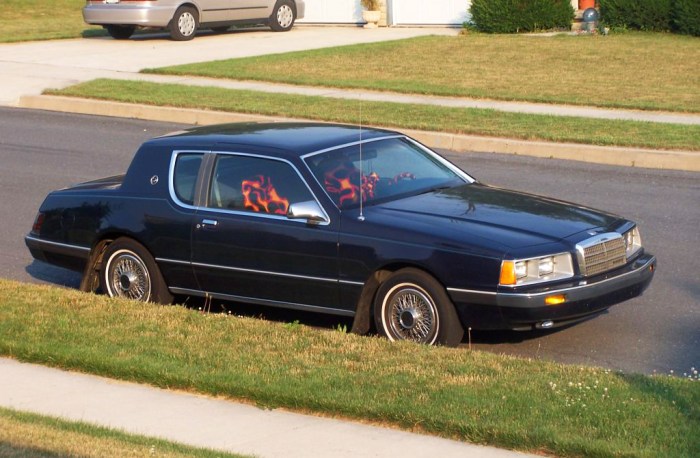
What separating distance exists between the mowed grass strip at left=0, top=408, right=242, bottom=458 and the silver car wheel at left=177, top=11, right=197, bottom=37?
23.1 meters

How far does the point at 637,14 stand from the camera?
89.8ft

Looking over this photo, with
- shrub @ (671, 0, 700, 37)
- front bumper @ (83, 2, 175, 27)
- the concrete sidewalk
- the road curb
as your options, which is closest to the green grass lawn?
front bumper @ (83, 2, 175, 27)

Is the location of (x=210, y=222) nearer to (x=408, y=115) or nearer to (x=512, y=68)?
(x=408, y=115)

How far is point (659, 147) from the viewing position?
49.5 feet

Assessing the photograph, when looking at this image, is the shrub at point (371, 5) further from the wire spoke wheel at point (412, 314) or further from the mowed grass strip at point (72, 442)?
the mowed grass strip at point (72, 442)

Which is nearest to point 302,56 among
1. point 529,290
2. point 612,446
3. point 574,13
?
point 574,13

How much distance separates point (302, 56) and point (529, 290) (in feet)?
61.2

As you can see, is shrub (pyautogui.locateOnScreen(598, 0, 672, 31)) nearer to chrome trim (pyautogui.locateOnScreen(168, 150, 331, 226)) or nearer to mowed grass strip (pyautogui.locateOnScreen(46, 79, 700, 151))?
mowed grass strip (pyautogui.locateOnScreen(46, 79, 700, 151))

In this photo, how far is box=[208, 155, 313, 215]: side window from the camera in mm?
8609

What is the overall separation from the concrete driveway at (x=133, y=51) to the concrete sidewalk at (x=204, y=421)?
14.9 meters

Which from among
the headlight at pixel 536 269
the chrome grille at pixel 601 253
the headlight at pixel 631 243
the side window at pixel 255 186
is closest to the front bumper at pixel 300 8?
the side window at pixel 255 186

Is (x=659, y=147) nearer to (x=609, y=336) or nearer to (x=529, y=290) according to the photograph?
(x=609, y=336)

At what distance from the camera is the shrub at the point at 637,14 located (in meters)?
27.0

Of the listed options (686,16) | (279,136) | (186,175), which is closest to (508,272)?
(279,136)
